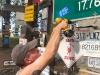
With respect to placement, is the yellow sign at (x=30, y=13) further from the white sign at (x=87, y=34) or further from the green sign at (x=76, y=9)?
the white sign at (x=87, y=34)

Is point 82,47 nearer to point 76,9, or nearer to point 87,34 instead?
point 87,34

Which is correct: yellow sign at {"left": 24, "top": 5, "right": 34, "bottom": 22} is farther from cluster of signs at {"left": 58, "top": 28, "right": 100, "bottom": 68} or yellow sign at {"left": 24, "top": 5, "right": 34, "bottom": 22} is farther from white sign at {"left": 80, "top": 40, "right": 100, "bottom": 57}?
white sign at {"left": 80, "top": 40, "right": 100, "bottom": 57}

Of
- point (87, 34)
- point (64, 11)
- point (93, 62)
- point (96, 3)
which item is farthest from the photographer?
point (64, 11)

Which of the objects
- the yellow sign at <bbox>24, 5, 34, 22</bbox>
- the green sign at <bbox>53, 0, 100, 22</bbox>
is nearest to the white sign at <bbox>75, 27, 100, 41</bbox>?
the green sign at <bbox>53, 0, 100, 22</bbox>

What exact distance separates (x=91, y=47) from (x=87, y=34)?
0.65 feet

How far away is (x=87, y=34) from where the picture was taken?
2.62 m

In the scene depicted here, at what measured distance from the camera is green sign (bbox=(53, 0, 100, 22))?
2431 millimetres

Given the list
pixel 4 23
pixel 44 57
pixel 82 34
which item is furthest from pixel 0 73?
pixel 4 23

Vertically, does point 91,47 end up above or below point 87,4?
below

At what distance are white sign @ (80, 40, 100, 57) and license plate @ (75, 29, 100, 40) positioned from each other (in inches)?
2.2

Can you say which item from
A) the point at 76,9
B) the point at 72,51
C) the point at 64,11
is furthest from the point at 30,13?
the point at 72,51

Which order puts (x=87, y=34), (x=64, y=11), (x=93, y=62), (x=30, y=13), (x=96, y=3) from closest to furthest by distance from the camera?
(x=96, y=3)
(x=93, y=62)
(x=87, y=34)
(x=64, y=11)
(x=30, y=13)

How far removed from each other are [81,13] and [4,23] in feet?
39.7

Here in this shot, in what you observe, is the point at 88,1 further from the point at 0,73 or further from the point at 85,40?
the point at 0,73
